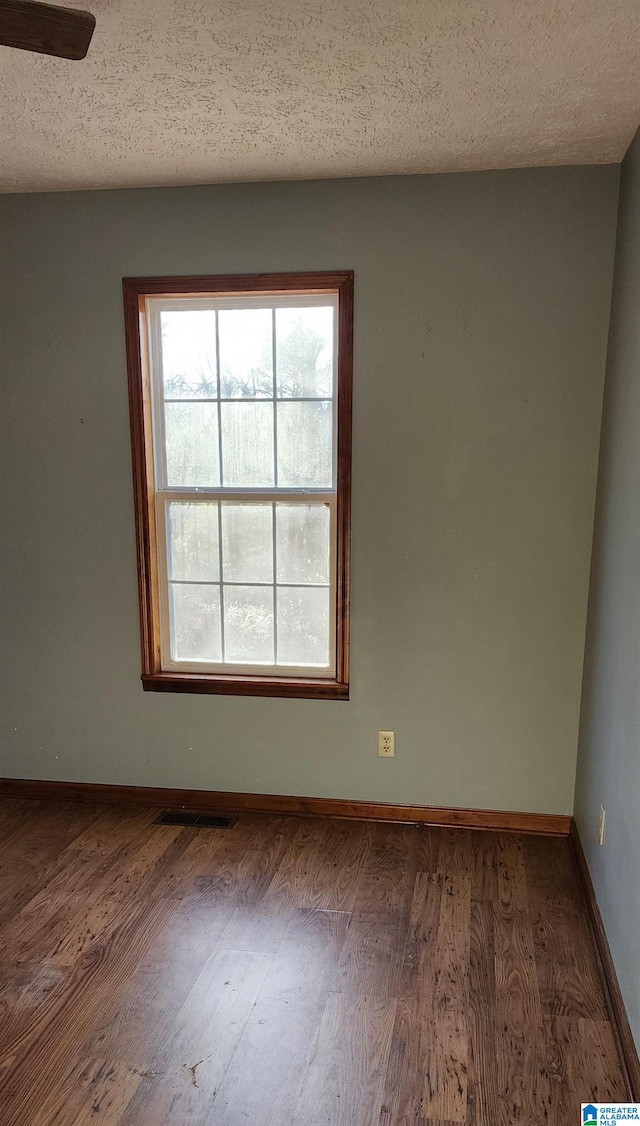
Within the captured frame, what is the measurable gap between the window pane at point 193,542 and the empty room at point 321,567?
0.05 ft

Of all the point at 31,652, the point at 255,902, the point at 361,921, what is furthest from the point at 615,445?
the point at 31,652

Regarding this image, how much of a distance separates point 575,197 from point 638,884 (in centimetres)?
222

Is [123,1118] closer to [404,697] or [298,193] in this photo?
[404,697]

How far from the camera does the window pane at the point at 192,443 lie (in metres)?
3.05

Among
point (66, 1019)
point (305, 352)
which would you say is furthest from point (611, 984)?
point (305, 352)

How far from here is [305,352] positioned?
9.66 feet

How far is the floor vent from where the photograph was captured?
3.08 meters

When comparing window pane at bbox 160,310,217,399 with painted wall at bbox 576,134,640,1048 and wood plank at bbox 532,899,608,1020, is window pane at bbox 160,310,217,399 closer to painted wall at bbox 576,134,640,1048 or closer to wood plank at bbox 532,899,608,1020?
painted wall at bbox 576,134,640,1048

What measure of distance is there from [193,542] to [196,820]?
3.80 feet

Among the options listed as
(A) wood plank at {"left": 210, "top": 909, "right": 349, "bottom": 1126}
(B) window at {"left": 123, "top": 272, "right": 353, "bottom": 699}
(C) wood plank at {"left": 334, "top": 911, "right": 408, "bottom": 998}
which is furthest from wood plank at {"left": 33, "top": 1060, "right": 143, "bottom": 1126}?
(B) window at {"left": 123, "top": 272, "right": 353, "bottom": 699}

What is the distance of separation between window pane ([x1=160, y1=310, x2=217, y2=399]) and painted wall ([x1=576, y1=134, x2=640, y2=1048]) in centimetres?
151

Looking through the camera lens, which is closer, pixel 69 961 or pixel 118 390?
pixel 69 961

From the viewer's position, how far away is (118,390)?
3021 millimetres

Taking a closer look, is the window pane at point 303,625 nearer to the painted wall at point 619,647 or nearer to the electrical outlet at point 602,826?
the painted wall at point 619,647
